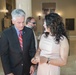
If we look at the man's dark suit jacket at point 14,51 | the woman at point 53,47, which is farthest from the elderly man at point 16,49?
the woman at point 53,47

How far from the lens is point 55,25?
253 cm

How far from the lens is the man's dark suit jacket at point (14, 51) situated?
9.24ft

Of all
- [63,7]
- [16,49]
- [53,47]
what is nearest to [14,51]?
[16,49]

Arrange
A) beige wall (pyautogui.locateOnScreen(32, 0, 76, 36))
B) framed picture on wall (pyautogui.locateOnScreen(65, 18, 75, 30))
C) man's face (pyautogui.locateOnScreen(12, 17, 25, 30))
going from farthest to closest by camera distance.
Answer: framed picture on wall (pyautogui.locateOnScreen(65, 18, 75, 30))
beige wall (pyautogui.locateOnScreen(32, 0, 76, 36))
man's face (pyautogui.locateOnScreen(12, 17, 25, 30))

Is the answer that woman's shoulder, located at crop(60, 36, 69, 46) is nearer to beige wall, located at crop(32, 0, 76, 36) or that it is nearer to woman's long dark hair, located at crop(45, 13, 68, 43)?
woman's long dark hair, located at crop(45, 13, 68, 43)

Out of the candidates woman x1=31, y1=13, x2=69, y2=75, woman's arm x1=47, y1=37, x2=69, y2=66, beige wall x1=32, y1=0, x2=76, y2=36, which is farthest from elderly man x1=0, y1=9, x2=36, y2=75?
beige wall x1=32, y1=0, x2=76, y2=36

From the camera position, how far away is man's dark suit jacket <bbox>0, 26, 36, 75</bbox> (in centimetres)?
282

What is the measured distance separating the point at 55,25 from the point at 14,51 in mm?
654

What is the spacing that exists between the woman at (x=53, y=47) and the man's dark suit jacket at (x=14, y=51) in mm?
308

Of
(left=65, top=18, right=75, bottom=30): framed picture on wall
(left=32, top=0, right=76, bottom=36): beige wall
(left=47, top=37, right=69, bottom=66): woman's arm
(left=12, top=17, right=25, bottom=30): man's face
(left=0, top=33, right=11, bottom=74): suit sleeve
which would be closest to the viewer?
(left=47, top=37, right=69, bottom=66): woman's arm

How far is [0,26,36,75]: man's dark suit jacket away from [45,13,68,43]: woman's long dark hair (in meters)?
0.46

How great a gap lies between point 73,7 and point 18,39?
2521 centimetres

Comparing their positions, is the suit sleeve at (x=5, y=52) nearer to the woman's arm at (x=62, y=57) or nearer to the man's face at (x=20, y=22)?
the man's face at (x=20, y=22)

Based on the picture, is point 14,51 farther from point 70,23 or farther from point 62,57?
point 70,23
